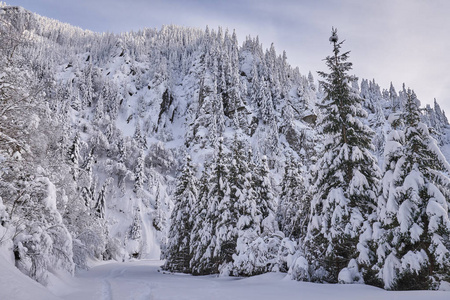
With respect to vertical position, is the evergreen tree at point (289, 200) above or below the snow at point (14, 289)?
above

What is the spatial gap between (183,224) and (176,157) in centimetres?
8499

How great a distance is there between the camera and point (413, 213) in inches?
350

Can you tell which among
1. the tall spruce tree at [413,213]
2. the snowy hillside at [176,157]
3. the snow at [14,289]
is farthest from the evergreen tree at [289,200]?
the snow at [14,289]

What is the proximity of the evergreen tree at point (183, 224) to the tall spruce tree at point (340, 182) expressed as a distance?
1905 centimetres

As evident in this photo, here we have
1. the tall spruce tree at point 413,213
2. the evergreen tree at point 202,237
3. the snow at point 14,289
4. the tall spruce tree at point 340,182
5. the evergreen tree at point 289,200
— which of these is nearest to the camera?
the snow at point 14,289

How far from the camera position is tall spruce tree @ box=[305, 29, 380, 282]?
12570mm

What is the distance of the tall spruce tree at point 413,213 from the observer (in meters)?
8.41

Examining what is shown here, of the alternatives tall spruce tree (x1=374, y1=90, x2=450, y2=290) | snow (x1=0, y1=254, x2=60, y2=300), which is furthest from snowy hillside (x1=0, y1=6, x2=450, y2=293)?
snow (x1=0, y1=254, x2=60, y2=300)

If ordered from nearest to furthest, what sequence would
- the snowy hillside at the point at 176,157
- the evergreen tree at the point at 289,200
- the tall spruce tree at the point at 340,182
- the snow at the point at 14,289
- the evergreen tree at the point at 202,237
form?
the snow at the point at 14,289 → the snowy hillside at the point at 176,157 → the tall spruce tree at the point at 340,182 → the evergreen tree at the point at 289,200 → the evergreen tree at the point at 202,237

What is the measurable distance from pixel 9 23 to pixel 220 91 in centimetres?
11807

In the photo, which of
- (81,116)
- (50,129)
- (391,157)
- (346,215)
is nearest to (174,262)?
(50,129)

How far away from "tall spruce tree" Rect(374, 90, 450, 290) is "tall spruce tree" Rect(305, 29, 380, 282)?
197 centimetres

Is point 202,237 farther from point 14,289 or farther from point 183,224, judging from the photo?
point 14,289

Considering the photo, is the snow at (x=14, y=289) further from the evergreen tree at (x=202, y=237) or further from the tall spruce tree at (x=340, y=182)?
the evergreen tree at (x=202, y=237)
